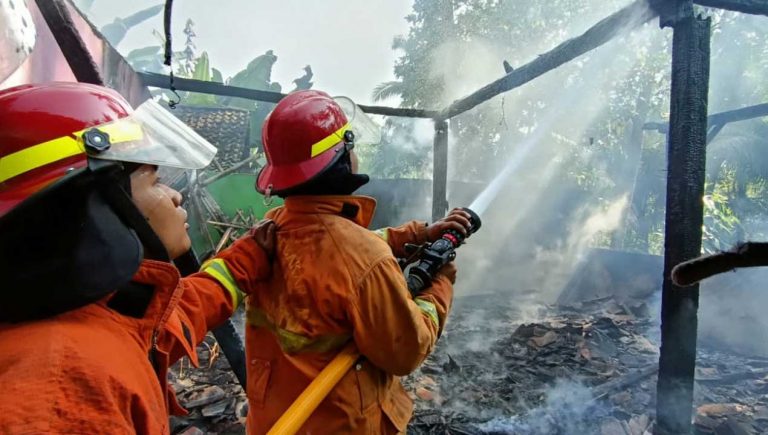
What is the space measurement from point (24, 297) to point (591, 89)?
1879 centimetres

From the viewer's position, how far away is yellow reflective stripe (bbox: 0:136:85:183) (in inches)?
37.8

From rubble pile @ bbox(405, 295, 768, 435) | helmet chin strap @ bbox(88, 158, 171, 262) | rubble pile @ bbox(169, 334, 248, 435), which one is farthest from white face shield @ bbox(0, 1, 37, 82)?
rubble pile @ bbox(405, 295, 768, 435)

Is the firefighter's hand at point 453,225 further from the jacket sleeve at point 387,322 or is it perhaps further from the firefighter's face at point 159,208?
the firefighter's face at point 159,208

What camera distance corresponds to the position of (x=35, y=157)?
3.20 ft

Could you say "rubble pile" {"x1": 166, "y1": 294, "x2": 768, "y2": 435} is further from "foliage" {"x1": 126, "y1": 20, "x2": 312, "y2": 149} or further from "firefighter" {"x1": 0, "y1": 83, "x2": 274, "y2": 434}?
"foliage" {"x1": 126, "y1": 20, "x2": 312, "y2": 149}

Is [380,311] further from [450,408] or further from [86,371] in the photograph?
[450,408]

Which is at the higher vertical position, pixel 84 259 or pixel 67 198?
pixel 67 198

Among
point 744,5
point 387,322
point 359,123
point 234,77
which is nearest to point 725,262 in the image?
point 387,322

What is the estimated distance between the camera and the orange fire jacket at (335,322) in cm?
166

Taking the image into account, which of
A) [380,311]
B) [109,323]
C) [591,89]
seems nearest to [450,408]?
[380,311]

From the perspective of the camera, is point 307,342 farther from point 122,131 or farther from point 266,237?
point 122,131

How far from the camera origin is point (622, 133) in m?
15.6

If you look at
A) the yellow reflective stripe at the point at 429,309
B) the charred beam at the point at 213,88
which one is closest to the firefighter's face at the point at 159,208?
the yellow reflective stripe at the point at 429,309

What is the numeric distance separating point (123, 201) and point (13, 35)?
4.36 ft
